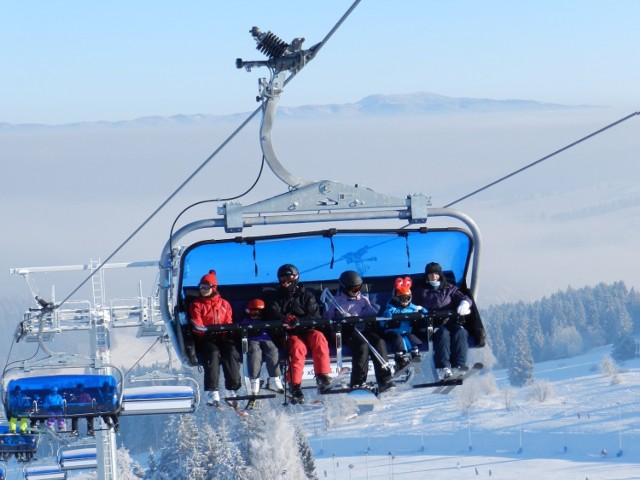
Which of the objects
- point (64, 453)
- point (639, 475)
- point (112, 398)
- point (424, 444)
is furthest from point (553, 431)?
point (112, 398)

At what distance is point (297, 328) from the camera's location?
62.6ft

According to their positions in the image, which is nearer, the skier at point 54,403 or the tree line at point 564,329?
the skier at point 54,403

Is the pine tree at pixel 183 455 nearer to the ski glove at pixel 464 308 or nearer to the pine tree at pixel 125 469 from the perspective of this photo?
the pine tree at pixel 125 469

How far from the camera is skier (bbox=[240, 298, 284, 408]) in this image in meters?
19.1

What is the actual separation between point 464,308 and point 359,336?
1.13 metres

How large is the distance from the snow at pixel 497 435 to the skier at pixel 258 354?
88.2m

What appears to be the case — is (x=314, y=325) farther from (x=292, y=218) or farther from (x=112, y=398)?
(x=112, y=398)

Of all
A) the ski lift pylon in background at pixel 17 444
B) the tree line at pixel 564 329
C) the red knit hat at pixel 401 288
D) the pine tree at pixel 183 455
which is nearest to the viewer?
the red knit hat at pixel 401 288

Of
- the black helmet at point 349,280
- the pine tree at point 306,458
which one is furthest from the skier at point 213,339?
the pine tree at point 306,458

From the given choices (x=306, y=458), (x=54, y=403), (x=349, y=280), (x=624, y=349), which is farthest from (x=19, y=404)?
(x=624, y=349)

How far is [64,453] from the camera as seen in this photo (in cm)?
3822

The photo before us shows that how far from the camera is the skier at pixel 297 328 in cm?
1902

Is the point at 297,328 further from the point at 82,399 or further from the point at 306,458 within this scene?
the point at 306,458

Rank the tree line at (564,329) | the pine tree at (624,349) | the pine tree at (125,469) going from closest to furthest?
1. the pine tree at (125,469)
2. the pine tree at (624,349)
3. the tree line at (564,329)
